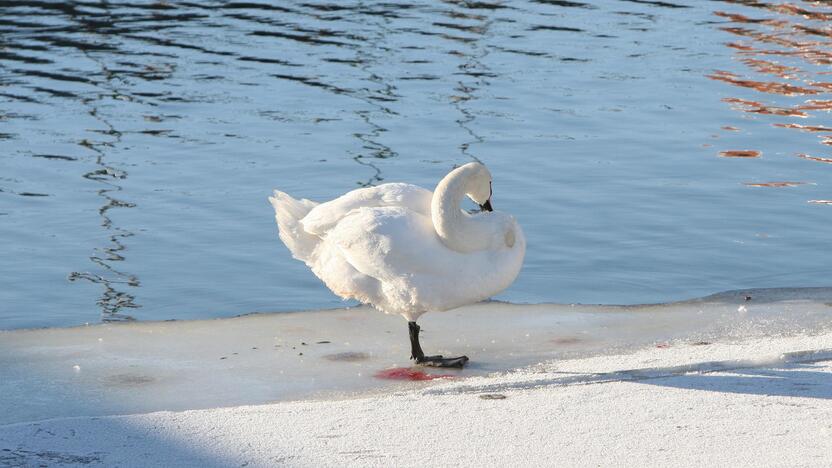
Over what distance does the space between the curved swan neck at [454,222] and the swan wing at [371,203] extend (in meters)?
0.19

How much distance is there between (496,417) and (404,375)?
1096mm

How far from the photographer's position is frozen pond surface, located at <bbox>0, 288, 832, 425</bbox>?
A: 6.11 metres

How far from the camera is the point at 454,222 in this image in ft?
21.0

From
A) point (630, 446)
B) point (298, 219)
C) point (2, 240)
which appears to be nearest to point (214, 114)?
point (2, 240)

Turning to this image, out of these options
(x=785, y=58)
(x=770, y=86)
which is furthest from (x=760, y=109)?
(x=785, y=58)

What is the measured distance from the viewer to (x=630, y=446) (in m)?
5.07

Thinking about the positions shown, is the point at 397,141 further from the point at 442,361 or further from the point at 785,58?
the point at 785,58

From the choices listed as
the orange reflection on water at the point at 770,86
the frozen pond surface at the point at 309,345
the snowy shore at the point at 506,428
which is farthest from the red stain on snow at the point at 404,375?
the orange reflection on water at the point at 770,86

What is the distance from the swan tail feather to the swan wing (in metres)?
0.15

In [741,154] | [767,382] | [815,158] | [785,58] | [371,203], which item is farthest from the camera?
[785,58]

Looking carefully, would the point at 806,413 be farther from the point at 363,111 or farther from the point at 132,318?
the point at 363,111

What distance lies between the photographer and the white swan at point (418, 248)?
252 inches

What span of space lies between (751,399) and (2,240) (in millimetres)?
5531

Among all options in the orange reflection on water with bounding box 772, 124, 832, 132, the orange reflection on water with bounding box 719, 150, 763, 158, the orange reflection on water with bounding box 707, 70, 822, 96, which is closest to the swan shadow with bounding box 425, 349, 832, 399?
the orange reflection on water with bounding box 719, 150, 763, 158
